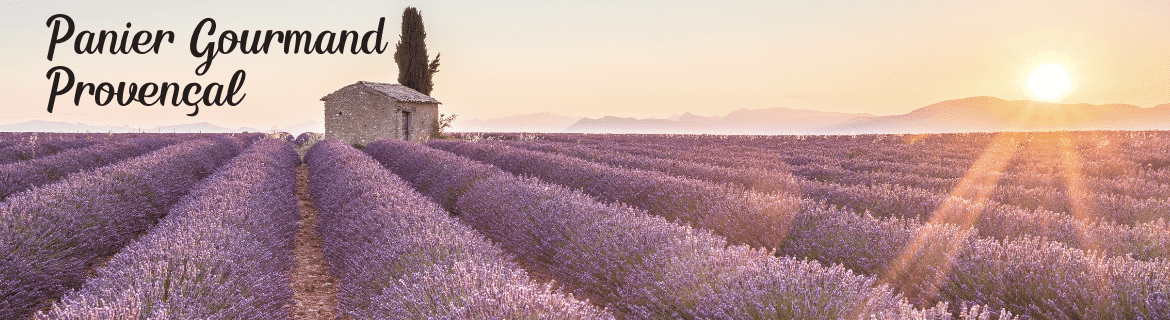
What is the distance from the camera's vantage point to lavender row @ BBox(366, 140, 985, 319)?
2328 millimetres

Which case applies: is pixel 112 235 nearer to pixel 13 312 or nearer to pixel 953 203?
pixel 13 312

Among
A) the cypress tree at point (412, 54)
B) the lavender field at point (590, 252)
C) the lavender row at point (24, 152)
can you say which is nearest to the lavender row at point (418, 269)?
the lavender field at point (590, 252)

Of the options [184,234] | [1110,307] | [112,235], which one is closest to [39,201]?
[112,235]

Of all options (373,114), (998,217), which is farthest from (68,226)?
(373,114)

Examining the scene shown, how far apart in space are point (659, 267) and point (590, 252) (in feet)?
2.63

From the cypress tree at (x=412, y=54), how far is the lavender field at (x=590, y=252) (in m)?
25.3

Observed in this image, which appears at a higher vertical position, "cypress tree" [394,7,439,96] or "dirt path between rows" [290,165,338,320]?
"cypress tree" [394,7,439,96]

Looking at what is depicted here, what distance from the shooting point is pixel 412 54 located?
32188mm

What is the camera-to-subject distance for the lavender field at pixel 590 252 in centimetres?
241

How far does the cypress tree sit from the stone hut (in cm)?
551

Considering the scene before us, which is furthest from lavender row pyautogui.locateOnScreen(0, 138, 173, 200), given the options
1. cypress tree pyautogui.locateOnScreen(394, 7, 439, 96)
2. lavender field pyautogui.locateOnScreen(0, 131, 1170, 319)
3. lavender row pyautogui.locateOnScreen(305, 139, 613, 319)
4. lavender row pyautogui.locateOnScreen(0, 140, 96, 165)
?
cypress tree pyautogui.locateOnScreen(394, 7, 439, 96)

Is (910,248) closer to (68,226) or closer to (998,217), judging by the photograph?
(998,217)

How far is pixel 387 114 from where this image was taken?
2439 cm

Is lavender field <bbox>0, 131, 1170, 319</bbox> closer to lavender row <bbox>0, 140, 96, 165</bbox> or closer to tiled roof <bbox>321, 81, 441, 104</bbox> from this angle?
lavender row <bbox>0, 140, 96, 165</bbox>
